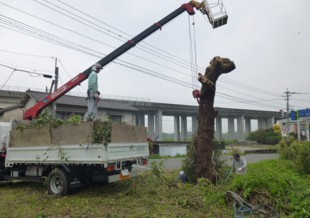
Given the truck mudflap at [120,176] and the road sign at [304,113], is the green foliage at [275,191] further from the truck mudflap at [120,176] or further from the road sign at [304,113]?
the road sign at [304,113]

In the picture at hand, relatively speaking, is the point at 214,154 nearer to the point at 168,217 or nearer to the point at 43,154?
the point at 168,217

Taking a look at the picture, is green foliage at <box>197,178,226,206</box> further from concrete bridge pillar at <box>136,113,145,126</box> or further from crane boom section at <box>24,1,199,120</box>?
concrete bridge pillar at <box>136,113,145,126</box>

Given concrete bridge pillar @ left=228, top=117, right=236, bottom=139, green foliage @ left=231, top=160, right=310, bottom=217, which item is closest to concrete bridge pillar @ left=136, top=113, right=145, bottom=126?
concrete bridge pillar @ left=228, top=117, right=236, bottom=139

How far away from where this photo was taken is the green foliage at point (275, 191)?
5.33 metres

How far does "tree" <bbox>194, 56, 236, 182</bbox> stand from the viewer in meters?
8.34

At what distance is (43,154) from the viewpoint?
743 cm

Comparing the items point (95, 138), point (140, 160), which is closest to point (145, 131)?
point (140, 160)

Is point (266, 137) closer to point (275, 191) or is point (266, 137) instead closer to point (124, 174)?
point (124, 174)

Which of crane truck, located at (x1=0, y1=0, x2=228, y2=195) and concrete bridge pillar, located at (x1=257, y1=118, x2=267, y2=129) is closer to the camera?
crane truck, located at (x1=0, y1=0, x2=228, y2=195)

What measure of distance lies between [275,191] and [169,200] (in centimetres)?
228

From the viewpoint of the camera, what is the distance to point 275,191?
18.3 ft

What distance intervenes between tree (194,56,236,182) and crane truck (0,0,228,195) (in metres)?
1.65

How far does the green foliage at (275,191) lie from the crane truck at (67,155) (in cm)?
279

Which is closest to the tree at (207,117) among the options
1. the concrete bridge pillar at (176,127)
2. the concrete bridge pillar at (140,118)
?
the concrete bridge pillar at (140,118)
